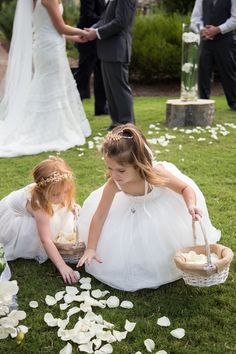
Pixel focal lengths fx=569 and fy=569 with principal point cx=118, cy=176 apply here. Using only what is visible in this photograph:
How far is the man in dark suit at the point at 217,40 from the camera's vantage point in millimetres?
7266

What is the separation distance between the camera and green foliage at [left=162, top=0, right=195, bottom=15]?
40.9 ft

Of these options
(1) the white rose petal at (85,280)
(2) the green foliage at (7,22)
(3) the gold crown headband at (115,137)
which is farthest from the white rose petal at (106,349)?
(2) the green foliage at (7,22)

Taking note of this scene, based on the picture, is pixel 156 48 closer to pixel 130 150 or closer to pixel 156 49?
pixel 156 49

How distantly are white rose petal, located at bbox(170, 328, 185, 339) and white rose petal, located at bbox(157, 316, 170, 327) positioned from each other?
70 millimetres

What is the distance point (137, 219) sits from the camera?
3.10 m

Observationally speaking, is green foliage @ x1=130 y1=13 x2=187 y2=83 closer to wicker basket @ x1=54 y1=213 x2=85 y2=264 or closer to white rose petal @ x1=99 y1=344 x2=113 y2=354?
wicker basket @ x1=54 y1=213 x2=85 y2=264

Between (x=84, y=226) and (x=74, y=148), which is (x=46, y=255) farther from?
(x=74, y=148)

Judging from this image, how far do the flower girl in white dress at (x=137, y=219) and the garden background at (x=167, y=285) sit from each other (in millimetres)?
103

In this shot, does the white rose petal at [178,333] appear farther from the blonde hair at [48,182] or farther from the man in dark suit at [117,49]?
the man in dark suit at [117,49]

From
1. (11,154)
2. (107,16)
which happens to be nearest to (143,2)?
(107,16)

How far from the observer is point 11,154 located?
5660 mm

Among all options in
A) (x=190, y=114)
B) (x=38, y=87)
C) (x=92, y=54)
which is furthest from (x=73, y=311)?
(x=92, y=54)

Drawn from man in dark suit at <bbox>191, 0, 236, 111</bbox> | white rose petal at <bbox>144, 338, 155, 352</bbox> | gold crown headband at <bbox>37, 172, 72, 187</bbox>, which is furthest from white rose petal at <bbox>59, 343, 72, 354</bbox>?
man in dark suit at <bbox>191, 0, 236, 111</bbox>

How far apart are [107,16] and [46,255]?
3.56m
